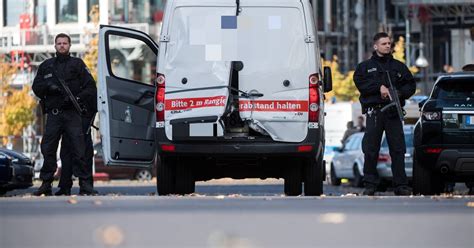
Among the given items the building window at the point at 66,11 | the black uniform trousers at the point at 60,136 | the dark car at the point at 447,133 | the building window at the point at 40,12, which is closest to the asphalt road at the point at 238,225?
the dark car at the point at 447,133

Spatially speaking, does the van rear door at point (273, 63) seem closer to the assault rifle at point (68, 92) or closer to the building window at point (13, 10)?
the assault rifle at point (68, 92)

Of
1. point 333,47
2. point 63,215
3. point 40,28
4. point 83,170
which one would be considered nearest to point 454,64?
point 333,47

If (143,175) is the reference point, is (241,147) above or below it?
above

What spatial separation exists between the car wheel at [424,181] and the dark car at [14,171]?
7327 mm

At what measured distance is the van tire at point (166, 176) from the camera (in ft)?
58.4

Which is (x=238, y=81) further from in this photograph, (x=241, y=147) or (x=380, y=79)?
(x=380, y=79)

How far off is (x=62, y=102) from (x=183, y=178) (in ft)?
5.75

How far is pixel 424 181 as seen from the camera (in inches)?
736

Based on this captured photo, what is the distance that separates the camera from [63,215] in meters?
11.6

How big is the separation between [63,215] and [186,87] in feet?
18.7

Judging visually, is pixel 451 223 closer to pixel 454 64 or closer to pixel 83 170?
pixel 83 170

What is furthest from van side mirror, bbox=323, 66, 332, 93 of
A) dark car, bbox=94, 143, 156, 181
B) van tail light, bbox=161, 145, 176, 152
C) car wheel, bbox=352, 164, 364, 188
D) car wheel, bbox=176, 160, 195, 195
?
dark car, bbox=94, 143, 156, 181

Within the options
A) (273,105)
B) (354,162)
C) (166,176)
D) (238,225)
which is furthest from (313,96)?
(354,162)

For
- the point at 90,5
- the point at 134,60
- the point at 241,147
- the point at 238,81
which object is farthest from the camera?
the point at 90,5
